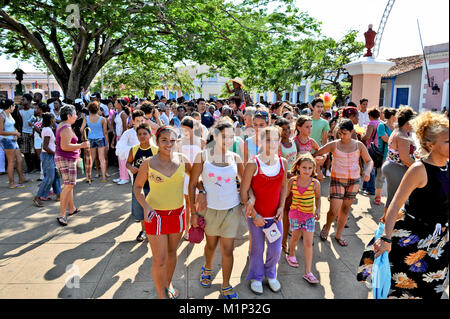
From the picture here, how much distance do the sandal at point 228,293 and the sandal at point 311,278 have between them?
0.84 m

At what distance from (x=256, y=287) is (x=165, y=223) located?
3.88ft

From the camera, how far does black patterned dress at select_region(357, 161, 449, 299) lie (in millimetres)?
2381

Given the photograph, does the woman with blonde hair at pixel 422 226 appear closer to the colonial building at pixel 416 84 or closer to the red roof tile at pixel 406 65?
the colonial building at pixel 416 84

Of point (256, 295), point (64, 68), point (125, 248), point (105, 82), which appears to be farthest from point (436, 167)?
point (105, 82)

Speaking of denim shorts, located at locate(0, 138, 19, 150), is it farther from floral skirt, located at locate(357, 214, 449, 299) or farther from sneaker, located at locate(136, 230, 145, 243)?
floral skirt, located at locate(357, 214, 449, 299)

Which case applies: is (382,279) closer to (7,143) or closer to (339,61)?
(7,143)

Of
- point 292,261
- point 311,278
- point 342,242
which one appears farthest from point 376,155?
point 311,278

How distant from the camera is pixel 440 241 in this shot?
2441 mm

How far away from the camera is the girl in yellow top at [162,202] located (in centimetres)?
293

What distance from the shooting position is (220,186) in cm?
307

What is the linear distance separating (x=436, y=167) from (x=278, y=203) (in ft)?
4.68

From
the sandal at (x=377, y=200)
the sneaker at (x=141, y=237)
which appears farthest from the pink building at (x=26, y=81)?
the sandal at (x=377, y=200)
